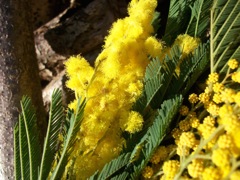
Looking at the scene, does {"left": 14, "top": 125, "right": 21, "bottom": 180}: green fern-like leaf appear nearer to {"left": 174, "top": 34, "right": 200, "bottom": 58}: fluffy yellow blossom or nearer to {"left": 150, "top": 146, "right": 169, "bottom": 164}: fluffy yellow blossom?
{"left": 150, "top": 146, "right": 169, "bottom": 164}: fluffy yellow blossom

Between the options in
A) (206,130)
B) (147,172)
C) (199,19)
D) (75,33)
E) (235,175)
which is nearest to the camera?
(235,175)

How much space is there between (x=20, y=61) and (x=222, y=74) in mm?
527

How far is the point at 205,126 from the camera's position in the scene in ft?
2.16

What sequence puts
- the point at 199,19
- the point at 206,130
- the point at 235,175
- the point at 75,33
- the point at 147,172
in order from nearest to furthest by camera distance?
the point at 235,175 < the point at 206,130 < the point at 147,172 < the point at 199,19 < the point at 75,33

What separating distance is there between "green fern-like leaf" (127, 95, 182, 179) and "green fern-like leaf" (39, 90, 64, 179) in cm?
17

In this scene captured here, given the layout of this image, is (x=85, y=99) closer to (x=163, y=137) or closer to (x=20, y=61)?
(x=163, y=137)

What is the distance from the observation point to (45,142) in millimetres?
785

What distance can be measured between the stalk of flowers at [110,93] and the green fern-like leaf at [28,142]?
8 cm

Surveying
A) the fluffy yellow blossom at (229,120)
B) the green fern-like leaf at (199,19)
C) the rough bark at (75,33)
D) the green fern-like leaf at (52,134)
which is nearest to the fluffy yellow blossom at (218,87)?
the fluffy yellow blossom at (229,120)

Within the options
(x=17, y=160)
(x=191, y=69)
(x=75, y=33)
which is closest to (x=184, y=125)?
(x=191, y=69)

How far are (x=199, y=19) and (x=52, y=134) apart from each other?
43 centimetres

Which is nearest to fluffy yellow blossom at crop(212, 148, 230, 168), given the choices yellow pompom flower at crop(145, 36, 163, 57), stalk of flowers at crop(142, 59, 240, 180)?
stalk of flowers at crop(142, 59, 240, 180)

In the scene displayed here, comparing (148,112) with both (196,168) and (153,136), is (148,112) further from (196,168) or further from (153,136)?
(196,168)

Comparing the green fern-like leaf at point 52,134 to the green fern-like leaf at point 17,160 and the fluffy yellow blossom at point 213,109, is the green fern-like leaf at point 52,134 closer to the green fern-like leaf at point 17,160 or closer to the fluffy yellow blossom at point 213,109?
the green fern-like leaf at point 17,160
